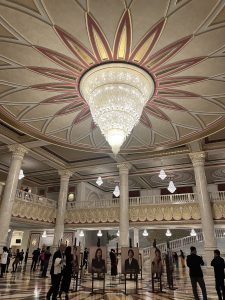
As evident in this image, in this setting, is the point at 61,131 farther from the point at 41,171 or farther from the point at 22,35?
the point at 41,171

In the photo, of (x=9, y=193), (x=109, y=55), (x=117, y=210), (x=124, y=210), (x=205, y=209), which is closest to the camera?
(x=109, y=55)

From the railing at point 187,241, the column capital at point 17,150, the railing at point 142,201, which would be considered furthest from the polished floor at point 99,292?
the railing at point 187,241

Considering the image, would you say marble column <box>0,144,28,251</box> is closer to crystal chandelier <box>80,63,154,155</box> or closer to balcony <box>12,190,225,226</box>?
balcony <box>12,190,225,226</box>

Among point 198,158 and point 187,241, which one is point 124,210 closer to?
point 198,158

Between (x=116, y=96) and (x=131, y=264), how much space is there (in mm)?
4434

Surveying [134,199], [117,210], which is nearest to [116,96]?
[117,210]

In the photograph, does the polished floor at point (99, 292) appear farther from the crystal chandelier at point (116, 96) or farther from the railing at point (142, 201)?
the railing at point (142, 201)

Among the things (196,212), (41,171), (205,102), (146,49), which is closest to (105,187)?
(41,171)

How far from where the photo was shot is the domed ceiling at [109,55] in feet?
15.1

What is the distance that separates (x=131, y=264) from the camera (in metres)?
6.58

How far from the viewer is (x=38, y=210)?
14.2m

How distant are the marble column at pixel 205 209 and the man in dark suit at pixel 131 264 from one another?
4777 millimetres

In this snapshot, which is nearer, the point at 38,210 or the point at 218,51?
the point at 218,51

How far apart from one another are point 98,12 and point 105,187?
16.4m
